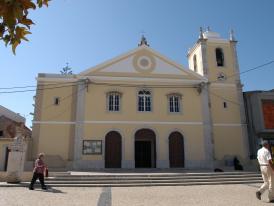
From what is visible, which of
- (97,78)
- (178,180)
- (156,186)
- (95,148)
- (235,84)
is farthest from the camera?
(235,84)

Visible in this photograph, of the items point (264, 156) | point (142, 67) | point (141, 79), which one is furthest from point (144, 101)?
point (264, 156)

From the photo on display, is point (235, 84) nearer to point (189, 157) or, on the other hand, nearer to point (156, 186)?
point (189, 157)

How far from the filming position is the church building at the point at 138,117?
20016 millimetres

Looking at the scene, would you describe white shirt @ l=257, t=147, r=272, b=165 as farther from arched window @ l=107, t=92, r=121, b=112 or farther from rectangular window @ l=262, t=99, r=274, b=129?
rectangular window @ l=262, t=99, r=274, b=129

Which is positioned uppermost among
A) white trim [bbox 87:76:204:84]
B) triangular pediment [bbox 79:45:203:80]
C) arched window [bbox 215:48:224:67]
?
arched window [bbox 215:48:224:67]

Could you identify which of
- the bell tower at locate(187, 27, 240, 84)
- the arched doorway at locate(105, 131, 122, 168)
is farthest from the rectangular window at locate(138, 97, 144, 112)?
the bell tower at locate(187, 27, 240, 84)

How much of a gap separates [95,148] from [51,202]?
11.9m

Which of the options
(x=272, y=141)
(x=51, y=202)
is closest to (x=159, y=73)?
(x=272, y=141)

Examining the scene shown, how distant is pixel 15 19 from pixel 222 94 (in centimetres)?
2218

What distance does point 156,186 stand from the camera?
41.7 ft

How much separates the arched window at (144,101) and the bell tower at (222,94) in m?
4.43

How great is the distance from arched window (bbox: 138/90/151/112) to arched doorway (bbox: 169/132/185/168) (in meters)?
2.79

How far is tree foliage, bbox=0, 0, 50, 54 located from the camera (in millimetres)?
2164

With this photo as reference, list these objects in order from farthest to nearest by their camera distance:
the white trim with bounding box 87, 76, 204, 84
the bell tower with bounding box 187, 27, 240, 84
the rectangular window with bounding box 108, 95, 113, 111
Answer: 1. the bell tower with bounding box 187, 27, 240, 84
2. the white trim with bounding box 87, 76, 204, 84
3. the rectangular window with bounding box 108, 95, 113, 111
